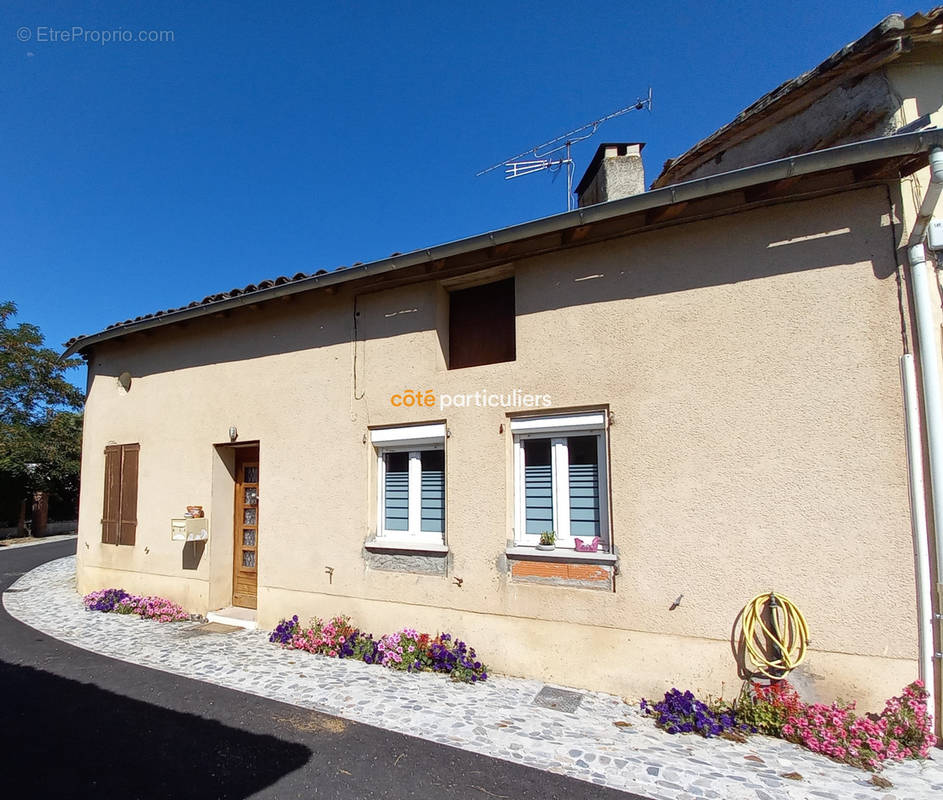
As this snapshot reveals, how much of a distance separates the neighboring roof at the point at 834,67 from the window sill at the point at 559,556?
16.2 feet

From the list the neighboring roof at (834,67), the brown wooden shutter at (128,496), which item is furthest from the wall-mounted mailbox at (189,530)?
the neighboring roof at (834,67)

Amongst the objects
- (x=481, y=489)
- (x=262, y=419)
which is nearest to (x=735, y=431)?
(x=481, y=489)

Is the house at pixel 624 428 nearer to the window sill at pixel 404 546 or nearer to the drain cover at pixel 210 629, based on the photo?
the window sill at pixel 404 546

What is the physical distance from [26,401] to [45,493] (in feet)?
→ 15.0

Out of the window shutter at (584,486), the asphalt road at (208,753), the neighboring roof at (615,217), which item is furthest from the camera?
the window shutter at (584,486)

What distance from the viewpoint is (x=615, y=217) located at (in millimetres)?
4863

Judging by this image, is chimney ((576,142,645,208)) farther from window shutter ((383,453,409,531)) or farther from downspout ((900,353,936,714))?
window shutter ((383,453,409,531))

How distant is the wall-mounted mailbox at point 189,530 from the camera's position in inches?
284

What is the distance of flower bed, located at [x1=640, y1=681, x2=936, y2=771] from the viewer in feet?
11.8

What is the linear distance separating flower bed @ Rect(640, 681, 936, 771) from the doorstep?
5.20 metres

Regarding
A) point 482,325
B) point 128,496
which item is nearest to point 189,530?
point 128,496

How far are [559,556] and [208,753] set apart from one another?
10.6ft

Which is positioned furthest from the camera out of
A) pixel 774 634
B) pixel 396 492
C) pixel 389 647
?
pixel 396 492

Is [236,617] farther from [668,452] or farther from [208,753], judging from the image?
[668,452]
